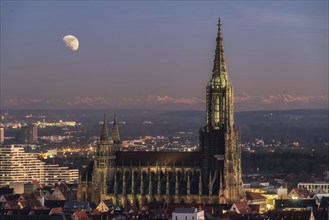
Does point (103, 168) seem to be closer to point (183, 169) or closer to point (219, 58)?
point (183, 169)

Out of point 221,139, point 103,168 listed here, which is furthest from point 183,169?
point 103,168

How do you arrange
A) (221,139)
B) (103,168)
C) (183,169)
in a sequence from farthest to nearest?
(103,168) → (221,139) → (183,169)

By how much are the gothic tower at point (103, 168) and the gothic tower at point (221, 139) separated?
Answer: 9.34 m

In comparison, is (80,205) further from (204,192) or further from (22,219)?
(22,219)

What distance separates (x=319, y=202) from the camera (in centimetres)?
14088

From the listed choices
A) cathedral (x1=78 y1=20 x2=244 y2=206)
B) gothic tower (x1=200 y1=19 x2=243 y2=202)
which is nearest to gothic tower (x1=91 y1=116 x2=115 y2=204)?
cathedral (x1=78 y1=20 x2=244 y2=206)

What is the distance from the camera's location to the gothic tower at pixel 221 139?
443ft

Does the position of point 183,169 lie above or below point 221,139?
below

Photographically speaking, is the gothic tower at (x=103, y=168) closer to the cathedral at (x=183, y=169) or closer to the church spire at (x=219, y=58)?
the cathedral at (x=183, y=169)

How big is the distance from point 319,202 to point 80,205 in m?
26.3

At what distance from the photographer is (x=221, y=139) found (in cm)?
13788

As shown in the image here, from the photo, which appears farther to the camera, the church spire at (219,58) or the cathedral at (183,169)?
the church spire at (219,58)

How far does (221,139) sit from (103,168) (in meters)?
12.2

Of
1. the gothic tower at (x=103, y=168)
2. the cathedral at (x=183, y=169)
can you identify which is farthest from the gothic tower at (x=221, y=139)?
the gothic tower at (x=103, y=168)
